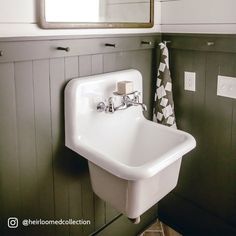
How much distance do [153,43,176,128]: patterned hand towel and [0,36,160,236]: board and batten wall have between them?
0.21 meters

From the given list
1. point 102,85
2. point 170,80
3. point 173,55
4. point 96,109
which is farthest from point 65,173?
point 173,55

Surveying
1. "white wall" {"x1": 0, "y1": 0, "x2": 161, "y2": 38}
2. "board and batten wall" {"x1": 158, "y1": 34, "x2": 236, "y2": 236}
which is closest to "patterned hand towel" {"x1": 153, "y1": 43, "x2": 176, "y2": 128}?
"board and batten wall" {"x1": 158, "y1": 34, "x2": 236, "y2": 236}

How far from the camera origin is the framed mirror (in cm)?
136

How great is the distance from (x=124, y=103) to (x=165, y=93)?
0.36 meters

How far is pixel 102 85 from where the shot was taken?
1542 mm

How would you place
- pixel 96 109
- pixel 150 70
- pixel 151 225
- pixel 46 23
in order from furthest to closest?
pixel 151 225
pixel 150 70
pixel 96 109
pixel 46 23

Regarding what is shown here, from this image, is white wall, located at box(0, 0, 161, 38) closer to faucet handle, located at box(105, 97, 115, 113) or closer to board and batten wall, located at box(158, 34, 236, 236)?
faucet handle, located at box(105, 97, 115, 113)

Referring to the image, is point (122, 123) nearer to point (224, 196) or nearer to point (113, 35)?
point (113, 35)

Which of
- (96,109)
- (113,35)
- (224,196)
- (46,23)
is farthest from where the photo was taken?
(224,196)

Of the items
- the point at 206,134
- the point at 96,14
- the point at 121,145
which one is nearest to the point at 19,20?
the point at 96,14

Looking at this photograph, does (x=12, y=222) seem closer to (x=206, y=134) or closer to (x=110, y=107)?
(x=110, y=107)

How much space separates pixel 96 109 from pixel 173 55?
2.19 feet

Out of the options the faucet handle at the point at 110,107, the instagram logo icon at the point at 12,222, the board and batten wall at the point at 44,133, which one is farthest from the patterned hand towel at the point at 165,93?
the instagram logo icon at the point at 12,222

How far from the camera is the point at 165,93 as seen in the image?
1862 millimetres
